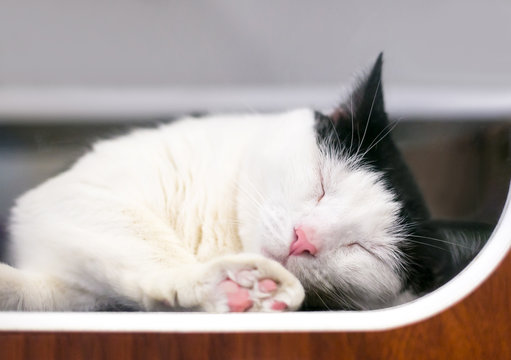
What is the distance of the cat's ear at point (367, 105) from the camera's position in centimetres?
99

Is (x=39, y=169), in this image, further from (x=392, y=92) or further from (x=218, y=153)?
(x=392, y=92)

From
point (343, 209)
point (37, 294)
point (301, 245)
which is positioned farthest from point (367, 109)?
point (37, 294)

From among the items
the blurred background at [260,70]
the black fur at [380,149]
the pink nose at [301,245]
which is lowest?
the pink nose at [301,245]

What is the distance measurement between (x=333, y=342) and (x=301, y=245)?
0.22 metres

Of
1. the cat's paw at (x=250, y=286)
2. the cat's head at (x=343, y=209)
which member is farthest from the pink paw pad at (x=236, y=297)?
the cat's head at (x=343, y=209)

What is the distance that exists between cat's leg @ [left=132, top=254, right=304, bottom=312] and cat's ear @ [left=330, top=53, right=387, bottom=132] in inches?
16.2

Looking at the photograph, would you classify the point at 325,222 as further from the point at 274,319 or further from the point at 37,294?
the point at 37,294

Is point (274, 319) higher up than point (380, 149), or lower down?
lower down

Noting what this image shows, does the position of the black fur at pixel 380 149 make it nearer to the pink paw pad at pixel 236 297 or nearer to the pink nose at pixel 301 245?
the pink nose at pixel 301 245

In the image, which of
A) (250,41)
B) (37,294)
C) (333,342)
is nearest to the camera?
(333,342)

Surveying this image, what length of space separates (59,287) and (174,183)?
12.1 inches

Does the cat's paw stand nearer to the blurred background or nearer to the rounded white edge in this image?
the rounded white edge

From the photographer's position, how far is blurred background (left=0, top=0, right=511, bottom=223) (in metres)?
1.09

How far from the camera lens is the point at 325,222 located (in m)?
0.91
